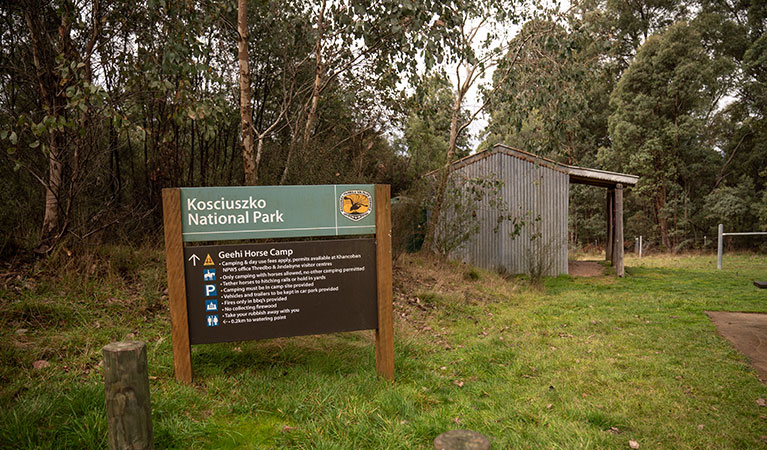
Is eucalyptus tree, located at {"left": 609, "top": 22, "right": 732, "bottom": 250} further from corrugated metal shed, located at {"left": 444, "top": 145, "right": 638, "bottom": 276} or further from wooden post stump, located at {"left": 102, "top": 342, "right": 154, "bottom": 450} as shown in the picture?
wooden post stump, located at {"left": 102, "top": 342, "right": 154, "bottom": 450}

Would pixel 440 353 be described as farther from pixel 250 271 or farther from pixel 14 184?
pixel 14 184

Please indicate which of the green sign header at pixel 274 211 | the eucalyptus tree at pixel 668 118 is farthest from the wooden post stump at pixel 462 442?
the eucalyptus tree at pixel 668 118

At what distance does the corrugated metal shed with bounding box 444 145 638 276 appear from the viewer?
12516 millimetres

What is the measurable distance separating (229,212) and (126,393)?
1670 millimetres

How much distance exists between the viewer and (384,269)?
3.94 metres

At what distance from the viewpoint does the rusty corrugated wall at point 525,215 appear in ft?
41.2

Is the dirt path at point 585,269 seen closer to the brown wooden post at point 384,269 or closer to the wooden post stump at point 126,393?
the brown wooden post at point 384,269

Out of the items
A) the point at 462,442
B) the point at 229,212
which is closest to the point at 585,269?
the point at 229,212

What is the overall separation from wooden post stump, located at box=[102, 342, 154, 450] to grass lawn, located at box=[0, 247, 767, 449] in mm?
575

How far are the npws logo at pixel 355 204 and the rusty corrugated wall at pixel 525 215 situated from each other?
885cm

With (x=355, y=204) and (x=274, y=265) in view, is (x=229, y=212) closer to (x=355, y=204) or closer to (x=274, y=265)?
(x=274, y=265)

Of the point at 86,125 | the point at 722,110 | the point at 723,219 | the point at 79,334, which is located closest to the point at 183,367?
the point at 79,334

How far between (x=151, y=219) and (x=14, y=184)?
188cm

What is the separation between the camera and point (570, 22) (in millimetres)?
8680
